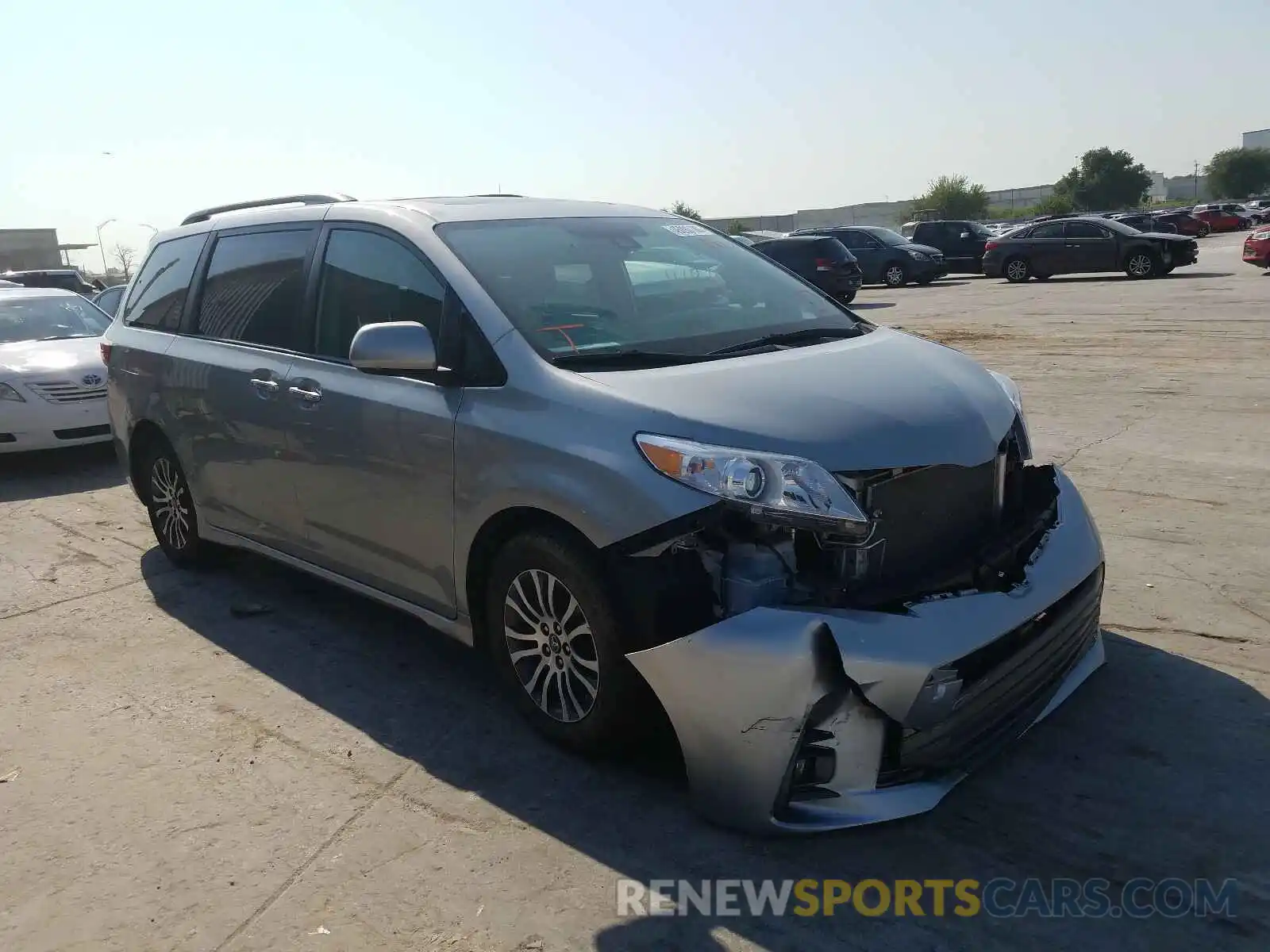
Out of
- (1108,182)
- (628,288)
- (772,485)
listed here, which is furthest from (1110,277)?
(1108,182)

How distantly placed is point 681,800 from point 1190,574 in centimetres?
298

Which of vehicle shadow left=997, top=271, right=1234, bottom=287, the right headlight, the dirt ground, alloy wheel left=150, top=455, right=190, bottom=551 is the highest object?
the right headlight

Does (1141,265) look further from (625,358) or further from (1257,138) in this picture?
(1257,138)

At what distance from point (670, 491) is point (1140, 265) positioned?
25.2 meters

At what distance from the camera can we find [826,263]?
69.3 ft

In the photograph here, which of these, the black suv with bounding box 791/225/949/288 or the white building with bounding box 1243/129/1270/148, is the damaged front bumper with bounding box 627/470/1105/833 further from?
the white building with bounding box 1243/129/1270/148

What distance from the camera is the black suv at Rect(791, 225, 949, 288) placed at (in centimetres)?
2706

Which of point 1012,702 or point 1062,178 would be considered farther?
point 1062,178

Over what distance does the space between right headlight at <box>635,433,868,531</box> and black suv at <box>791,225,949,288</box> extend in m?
24.8

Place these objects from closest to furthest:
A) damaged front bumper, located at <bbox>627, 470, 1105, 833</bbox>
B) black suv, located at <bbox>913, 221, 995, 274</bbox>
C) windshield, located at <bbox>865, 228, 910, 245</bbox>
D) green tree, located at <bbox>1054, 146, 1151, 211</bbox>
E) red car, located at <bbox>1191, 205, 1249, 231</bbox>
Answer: damaged front bumper, located at <bbox>627, 470, 1105, 833</bbox>, windshield, located at <bbox>865, 228, 910, 245</bbox>, black suv, located at <bbox>913, 221, 995, 274</bbox>, red car, located at <bbox>1191, 205, 1249, 231</bbox>, green tree, located at <bbox>1054, 146, 1151, 211</bbox>

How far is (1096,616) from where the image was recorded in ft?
12.3

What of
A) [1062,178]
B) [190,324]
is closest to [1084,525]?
[190,324]

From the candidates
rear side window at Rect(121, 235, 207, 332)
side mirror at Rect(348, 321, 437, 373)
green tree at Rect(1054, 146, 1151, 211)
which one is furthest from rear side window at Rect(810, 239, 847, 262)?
green tree at Rect(1054, 146, 1151, 211)

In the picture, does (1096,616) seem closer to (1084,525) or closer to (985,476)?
(1084,525)
